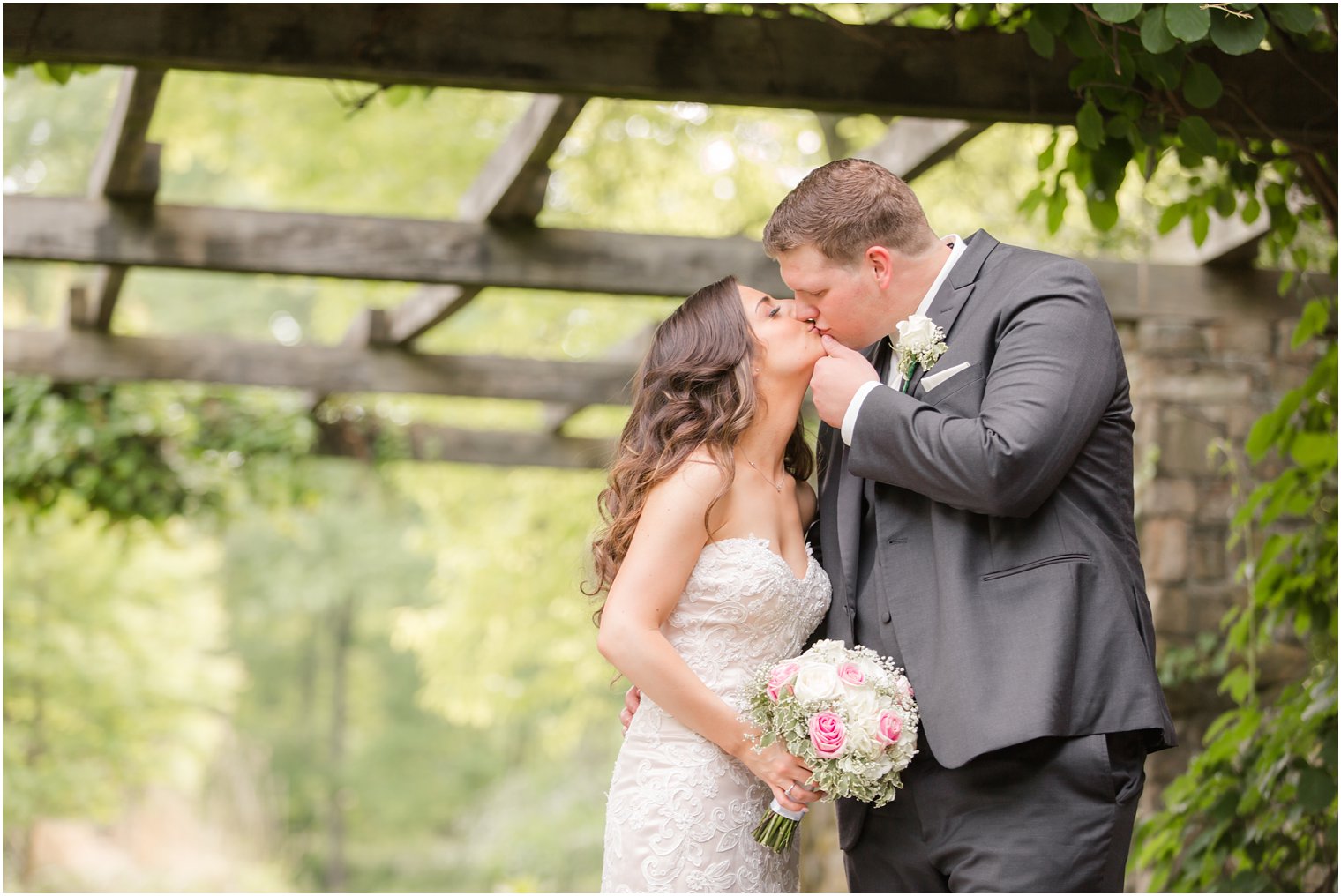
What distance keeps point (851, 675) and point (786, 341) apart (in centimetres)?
76

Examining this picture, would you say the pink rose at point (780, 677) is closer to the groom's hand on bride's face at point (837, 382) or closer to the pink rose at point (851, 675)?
the pink rose at point (851, 675)

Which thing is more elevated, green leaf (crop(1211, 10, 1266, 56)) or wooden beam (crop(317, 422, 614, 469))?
green leaf (crop(1211, 10, 1266, 56))

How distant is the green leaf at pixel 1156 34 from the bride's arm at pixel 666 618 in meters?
1.14

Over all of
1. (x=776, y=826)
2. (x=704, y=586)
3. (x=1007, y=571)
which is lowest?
(x=776, y=826)

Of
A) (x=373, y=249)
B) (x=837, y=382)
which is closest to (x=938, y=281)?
Result: (x=837, y=382)

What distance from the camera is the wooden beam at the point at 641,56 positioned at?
2.91 m

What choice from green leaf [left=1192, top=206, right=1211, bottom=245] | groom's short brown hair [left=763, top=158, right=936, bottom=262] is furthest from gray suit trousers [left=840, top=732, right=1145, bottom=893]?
green leaf [left=1192, top=206, right=1211, bottom=245]

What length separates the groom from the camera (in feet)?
6.87

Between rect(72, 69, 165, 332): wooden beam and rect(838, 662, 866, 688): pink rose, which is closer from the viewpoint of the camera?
rect(838, 662, 866, 688): pink rose

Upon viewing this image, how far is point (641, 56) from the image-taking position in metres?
3.01

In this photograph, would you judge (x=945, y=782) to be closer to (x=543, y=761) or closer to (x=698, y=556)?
(x=698, y=556)

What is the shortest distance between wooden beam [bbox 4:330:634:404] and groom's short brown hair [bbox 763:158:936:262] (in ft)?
11.7

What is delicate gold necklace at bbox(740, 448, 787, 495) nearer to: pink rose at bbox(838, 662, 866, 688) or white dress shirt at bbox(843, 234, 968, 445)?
white dress shirt at bbox(843, 234, 968, 445)

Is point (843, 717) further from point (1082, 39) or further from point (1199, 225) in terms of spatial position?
point (1199, 225)
